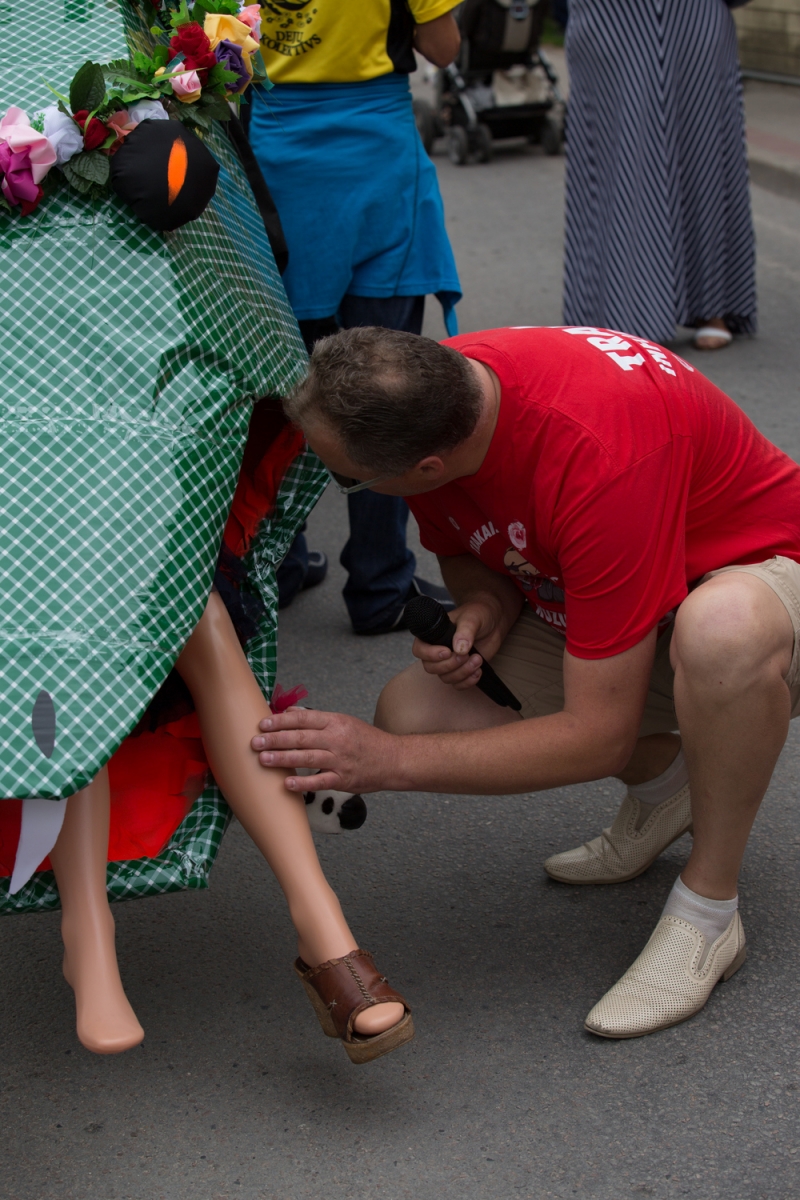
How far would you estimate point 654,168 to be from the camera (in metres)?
5.28

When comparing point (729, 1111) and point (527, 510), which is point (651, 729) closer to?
point (527, 510)

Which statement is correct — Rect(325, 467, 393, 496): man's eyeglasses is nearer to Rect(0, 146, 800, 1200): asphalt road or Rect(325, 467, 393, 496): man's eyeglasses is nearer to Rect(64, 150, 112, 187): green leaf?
Rect(64, 150, 112, 187): green leaf

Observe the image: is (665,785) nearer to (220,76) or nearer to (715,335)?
(220,76)

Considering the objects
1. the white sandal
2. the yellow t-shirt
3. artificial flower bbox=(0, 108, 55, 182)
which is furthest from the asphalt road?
the white sandal

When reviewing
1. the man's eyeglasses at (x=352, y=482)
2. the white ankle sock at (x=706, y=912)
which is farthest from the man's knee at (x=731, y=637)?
the man's eyeglasses at (x=352, y=482)

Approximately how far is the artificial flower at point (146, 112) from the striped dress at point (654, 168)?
3.52 meters

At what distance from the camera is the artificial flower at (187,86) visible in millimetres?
2143

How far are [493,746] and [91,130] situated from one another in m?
1.09

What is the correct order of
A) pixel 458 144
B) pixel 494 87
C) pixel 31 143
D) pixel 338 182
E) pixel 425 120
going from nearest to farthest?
pixel 31 143 < pixel 338 182 < pixel 425 120 < pixel 494 87 < pixel 458 144

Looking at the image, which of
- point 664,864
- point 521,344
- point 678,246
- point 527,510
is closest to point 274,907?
point 664,864

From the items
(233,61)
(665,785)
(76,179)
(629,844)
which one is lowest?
(629,844)

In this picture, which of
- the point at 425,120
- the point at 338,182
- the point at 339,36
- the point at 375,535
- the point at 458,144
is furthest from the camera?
the point at 458,144

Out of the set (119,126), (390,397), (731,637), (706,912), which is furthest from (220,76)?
(706,912)

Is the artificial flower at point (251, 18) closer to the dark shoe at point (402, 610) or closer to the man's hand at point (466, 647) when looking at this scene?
the man's hand at point (466, 647)
